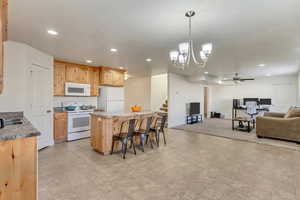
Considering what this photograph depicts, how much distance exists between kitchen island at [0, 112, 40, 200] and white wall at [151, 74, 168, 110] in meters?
7.14

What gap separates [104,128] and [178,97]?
4.72 m

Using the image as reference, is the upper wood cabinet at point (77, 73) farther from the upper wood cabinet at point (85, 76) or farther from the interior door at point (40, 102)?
the interior door at point (40, 102)

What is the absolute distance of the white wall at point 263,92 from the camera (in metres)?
8.27

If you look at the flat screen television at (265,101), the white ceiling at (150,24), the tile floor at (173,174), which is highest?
the white ceiling at (150,24)

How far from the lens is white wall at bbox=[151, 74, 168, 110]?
8469 millimetres

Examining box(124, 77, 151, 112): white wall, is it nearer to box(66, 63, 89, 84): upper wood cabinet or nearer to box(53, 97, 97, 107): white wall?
box(53, 97, 97, 107): white wall

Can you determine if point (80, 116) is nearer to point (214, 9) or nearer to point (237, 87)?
point (214, 9)

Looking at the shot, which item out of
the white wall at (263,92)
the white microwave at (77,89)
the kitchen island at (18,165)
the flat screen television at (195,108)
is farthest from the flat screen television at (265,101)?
the kitchen island at (18,165)

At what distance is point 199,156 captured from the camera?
3555mm

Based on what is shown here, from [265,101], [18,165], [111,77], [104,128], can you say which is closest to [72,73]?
[111,77]

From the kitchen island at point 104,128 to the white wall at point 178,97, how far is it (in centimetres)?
349

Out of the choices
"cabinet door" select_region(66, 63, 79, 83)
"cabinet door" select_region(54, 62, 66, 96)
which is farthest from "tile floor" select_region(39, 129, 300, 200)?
"cabinet door" select_region(66, 63, 79, 83)

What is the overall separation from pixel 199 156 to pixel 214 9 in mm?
2916

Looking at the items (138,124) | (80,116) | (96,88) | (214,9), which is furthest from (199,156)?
(96,88)
